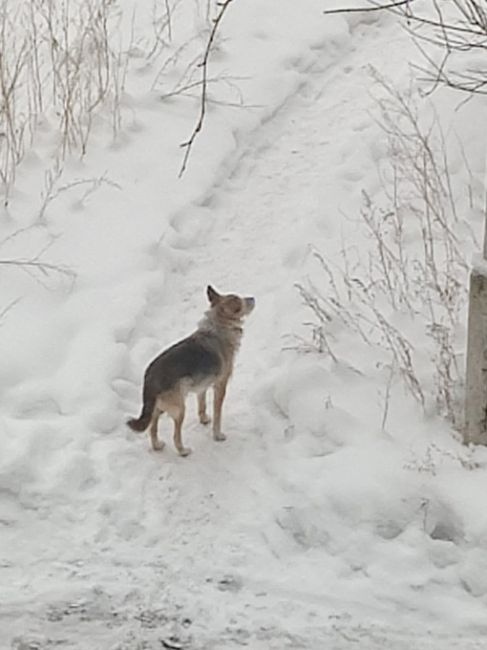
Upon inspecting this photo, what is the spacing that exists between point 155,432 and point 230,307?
0.67 m

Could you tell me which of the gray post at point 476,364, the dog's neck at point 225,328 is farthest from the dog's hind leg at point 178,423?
the gray post at point 476,364

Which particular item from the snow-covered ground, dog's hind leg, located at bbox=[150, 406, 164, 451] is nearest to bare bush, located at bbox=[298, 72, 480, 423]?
the snow-covered ground

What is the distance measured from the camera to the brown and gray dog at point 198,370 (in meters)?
5.16

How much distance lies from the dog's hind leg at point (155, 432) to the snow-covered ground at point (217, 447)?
0.05 meters

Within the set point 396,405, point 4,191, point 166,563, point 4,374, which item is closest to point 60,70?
point 4,191

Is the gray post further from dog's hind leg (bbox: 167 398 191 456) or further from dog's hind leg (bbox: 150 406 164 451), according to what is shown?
dog's hind leg (bbox: 150 406 164 451)

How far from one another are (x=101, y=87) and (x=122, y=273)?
2.05 meters

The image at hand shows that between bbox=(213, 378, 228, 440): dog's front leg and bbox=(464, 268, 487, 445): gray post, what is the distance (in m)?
1.07

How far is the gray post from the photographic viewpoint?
16.7 feet

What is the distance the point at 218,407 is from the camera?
17.7 feet

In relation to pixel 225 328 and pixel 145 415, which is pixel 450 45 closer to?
pixel 225 328

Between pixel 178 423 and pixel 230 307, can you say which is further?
pixel 230 307

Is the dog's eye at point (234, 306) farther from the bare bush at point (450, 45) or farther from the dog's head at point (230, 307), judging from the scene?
the bare bush at point (450, 45)

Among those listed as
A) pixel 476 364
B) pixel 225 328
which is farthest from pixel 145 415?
pixel 476 364
